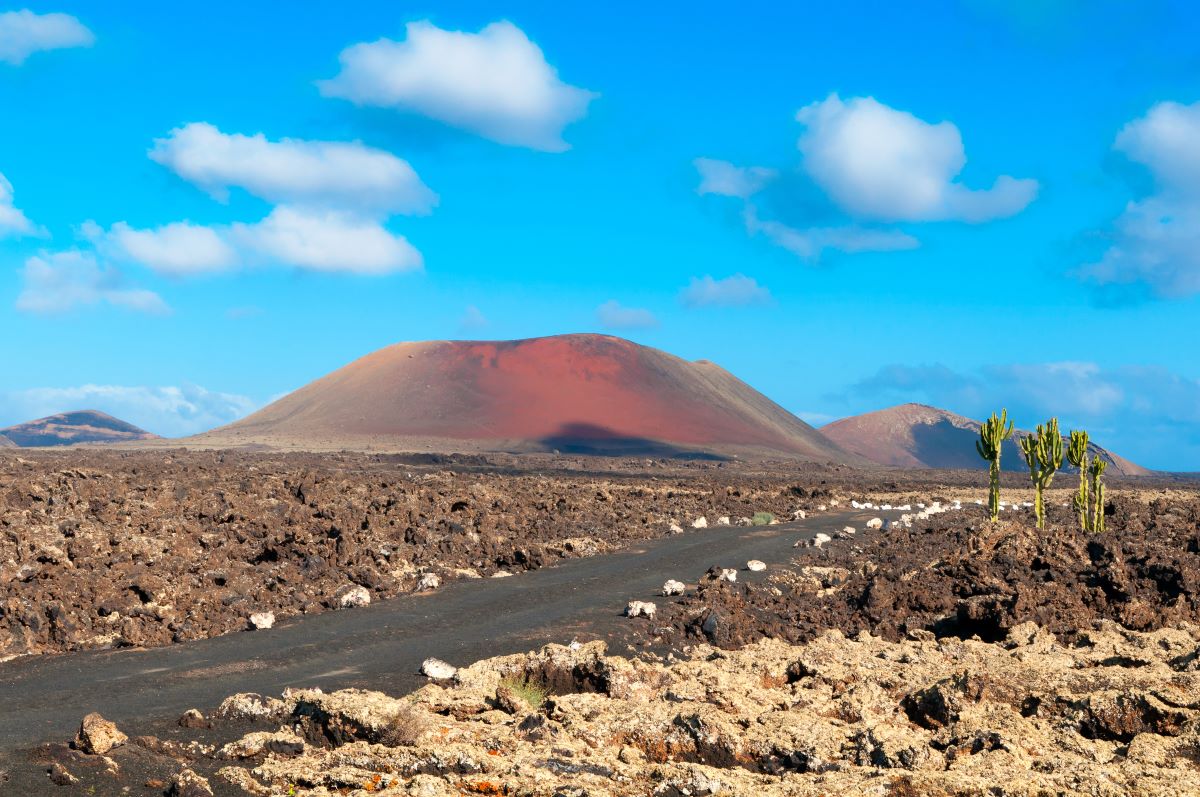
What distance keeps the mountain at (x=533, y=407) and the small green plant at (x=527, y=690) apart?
8664cm

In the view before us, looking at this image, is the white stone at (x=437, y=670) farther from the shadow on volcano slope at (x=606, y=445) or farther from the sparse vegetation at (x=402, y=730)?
the shadow on volcano slope at (x=606, y=445)

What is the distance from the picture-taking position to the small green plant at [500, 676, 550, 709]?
385 inches

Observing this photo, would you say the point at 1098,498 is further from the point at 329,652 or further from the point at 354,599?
the point at 329,652

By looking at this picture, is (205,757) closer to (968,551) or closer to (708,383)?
(968,551)

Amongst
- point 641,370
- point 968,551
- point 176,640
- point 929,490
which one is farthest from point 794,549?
point 641,370

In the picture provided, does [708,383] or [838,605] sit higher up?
[708,383]

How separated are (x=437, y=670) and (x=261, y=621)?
16.0 feet

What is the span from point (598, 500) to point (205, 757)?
86.0 feet

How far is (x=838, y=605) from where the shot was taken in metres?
15.4

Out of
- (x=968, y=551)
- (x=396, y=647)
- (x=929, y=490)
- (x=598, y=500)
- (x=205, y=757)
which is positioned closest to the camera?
(x=205, y=757)

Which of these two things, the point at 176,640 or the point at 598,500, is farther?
the point at 598,500

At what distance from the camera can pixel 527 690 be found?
10094mm

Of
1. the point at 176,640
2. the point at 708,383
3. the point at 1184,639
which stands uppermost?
the point at 708,383

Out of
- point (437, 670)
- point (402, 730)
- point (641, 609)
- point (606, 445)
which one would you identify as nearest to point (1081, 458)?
point (641, 609)
